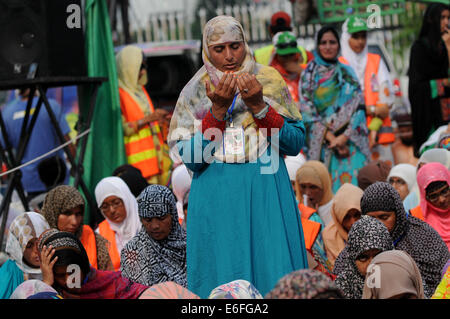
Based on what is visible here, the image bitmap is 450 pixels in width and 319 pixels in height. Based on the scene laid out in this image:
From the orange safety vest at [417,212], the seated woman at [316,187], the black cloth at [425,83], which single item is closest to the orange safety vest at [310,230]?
the orange safety vest at [417,212]

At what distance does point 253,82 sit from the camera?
421cm

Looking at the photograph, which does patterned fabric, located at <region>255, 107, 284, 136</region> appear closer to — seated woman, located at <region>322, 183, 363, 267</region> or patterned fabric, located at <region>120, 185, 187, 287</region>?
patterned fabric, located at <region>120, 185, 187, 287</region>

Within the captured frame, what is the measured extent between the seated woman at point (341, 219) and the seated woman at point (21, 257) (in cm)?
211

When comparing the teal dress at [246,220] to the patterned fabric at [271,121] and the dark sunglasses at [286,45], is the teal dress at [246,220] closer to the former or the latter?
the patterned fabric at [271,121]

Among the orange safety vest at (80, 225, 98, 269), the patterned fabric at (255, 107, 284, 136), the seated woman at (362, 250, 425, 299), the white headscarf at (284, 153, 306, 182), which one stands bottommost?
the orange safety vest at (80, 225, 98, 269)

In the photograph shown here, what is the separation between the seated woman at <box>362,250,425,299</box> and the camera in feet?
13.3

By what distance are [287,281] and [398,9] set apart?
330 inches

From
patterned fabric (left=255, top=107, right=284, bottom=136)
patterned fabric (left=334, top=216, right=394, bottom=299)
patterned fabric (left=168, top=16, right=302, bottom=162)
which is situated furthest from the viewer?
patterned fabric (left=334, top=216, right=394, bottom=299)

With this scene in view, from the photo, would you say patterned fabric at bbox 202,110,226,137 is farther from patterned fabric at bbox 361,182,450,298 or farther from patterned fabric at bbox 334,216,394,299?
patterned fabric at bbox 361,182,450,298

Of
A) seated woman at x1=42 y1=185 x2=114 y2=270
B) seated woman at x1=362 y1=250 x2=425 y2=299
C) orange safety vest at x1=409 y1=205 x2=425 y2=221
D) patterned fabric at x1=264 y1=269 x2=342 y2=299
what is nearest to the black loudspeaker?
seated woman at x1=42 y1=185 x2=114 y2=270

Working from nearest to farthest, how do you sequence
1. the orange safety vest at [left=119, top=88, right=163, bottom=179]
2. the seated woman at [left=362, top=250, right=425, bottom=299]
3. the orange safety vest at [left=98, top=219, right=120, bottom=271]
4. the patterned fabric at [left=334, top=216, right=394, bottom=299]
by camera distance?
1. the seated woman at [left=362, top=250, right=425, bottom=299]
2. the patterned fabric at [left=334, top=216, right=394, bottom=299]
3. the orange safety vest at [left=98, top=219, right=120, bottom=271]
4. the orange safety vest at [left=119, top=88, right=163, bottom=179]

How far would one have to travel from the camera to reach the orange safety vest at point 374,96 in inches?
333

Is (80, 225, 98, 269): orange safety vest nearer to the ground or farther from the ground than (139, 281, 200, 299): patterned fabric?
nearer to the ground

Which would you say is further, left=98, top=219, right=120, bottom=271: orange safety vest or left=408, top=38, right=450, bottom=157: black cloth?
left=408, top=38, right=450, bottom=157: black cloth
